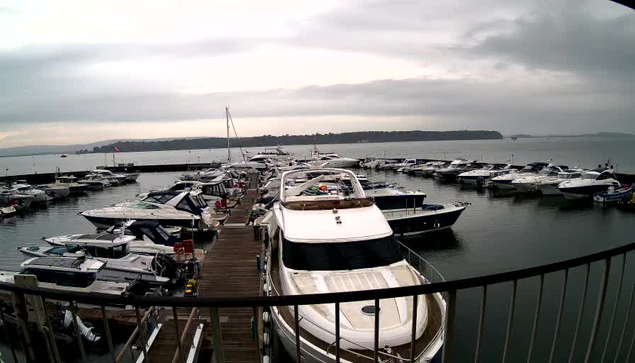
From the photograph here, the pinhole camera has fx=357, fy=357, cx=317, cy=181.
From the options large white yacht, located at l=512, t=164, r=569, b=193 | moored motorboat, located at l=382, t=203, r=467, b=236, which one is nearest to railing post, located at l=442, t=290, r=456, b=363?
moored motorboat, located at l=382, t=203, r=467, b=236

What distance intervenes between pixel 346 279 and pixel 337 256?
63 centimetres

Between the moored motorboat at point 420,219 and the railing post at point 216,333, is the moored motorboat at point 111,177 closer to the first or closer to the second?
the moored motorboat at point 420,219

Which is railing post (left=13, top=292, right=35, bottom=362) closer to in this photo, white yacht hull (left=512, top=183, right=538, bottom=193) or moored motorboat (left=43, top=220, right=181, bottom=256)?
moored motorboat (left=43, top=220, right=181, bottom=256)

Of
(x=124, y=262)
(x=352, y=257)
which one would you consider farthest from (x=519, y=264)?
(x=124, y=262)

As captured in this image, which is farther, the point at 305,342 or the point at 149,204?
the point at 149,204

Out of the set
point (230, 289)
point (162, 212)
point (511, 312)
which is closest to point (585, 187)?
point (230, 289)

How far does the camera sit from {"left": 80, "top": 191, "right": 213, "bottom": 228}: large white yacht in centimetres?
2255

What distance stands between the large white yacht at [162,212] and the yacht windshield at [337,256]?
50.6 feet

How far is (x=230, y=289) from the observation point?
11188mm

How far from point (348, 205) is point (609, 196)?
3019cm

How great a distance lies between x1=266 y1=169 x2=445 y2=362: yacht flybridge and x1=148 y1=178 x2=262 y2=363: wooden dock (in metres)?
1.14

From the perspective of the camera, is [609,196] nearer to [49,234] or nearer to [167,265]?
[167,265]

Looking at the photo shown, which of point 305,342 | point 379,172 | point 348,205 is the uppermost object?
point 348,205

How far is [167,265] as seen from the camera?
14773 mm
